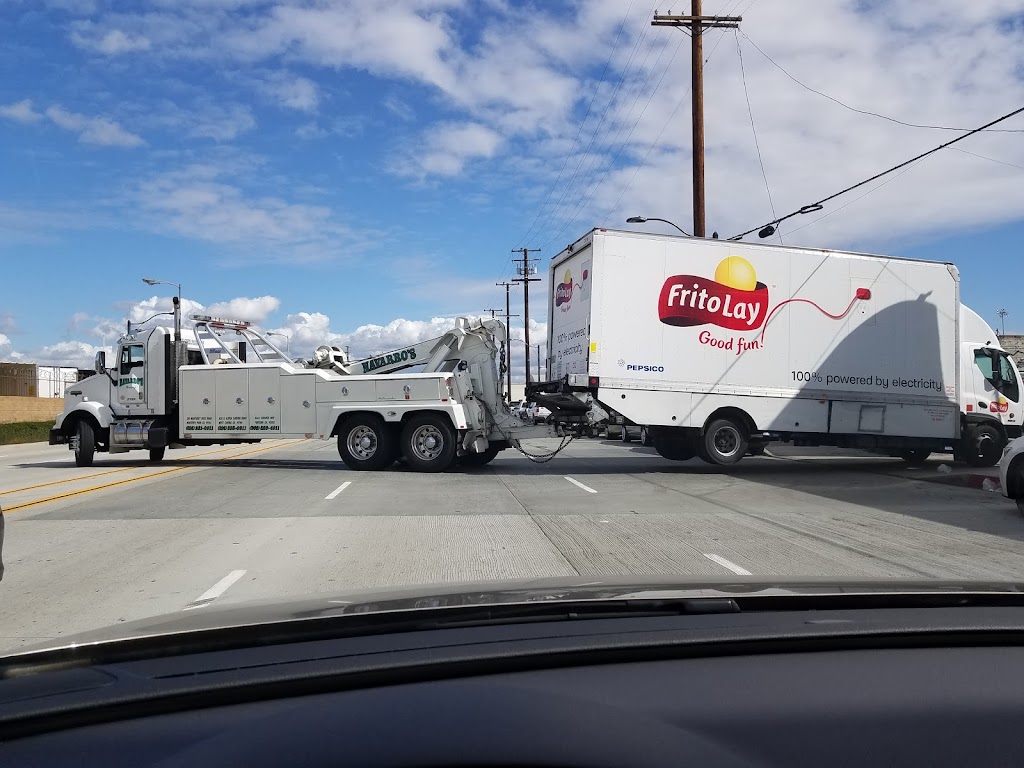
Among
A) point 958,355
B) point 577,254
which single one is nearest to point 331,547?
point 577,254

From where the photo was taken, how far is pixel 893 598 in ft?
7.95

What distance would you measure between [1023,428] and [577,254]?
36.3 ft

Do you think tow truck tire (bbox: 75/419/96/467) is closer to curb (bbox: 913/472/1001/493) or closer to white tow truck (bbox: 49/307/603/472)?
white tow truck (bbox: 49/307/603/472)

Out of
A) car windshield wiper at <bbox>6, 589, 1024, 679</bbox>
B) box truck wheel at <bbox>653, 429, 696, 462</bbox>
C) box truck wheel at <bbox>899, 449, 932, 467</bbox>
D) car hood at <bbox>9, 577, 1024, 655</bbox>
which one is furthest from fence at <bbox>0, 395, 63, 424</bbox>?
car windshield wiper at <bbox>6, 589, 1024, 679</bbox>

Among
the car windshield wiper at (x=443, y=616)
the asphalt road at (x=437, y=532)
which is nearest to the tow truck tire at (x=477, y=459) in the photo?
the asphalt road at (x=437, y=532)

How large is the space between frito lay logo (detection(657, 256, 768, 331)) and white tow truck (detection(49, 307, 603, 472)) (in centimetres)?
242

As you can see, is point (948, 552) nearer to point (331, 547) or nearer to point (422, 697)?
point (331, 547)

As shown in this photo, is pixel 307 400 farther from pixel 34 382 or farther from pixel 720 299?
pixel 34 382

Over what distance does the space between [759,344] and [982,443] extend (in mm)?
5822

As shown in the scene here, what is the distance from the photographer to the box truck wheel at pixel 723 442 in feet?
53.8

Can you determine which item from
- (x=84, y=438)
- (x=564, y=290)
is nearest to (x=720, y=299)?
(x=564, y=290)

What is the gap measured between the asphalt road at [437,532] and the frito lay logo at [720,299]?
9.95 ft

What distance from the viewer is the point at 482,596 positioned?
2582mm

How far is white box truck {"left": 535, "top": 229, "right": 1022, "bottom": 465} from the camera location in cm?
1580
